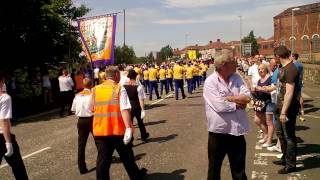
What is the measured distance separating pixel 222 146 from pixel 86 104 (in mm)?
3145

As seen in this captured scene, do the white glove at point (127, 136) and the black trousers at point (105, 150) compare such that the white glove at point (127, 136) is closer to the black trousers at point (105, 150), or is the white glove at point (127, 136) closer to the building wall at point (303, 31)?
the black trousers at point (105, 150)

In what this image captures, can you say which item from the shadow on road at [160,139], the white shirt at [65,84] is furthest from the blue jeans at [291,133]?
the white shirt at [65,84]

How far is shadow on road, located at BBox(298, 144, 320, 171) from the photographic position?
6966 mm

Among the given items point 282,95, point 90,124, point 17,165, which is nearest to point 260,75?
point 282,95

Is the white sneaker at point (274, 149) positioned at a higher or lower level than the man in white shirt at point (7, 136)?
lower

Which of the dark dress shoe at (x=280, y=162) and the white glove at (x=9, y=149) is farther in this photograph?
the dark dress shoe at (x=280, y=162)

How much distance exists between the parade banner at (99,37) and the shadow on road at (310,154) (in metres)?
10.3

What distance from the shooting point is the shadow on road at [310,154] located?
697cm

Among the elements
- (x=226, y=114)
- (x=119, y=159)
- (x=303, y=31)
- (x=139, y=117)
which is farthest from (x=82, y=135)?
(x=303, y=31)

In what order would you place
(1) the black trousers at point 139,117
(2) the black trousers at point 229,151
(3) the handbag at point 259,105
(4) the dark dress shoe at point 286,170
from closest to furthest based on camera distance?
1. (2) the black trousers at point 229,151
2. (4) the dark dress shoe at point 286,170
3. (3) the handbag at point 259,105
4. (1) the black trousers at point 139,117

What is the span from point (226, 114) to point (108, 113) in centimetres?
Result: 170

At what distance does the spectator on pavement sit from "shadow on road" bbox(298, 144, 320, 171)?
8.26 ft

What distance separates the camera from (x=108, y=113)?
5570 millimetres

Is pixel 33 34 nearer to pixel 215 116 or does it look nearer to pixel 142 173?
pixel 142 173
